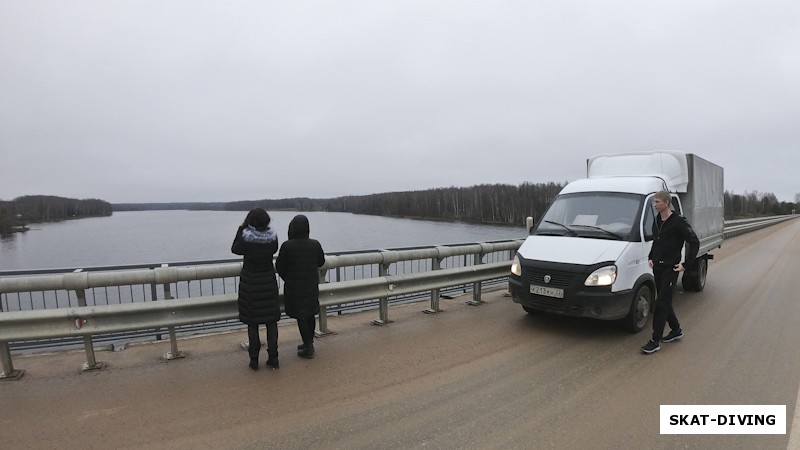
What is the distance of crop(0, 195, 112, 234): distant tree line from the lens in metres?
62.1

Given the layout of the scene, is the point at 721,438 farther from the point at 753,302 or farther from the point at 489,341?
the point at 753,302

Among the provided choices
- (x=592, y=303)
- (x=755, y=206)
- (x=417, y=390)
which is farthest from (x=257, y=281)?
(x=755, y=206)

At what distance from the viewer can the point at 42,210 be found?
289 feet

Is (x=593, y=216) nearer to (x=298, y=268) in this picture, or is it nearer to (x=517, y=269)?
(x=517, y=269)

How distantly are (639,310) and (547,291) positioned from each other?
141 cm

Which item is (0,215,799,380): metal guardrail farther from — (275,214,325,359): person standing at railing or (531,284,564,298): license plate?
(531,284,564,298): license plate

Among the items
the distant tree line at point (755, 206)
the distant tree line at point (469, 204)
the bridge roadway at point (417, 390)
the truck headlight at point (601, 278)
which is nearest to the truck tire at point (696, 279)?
the bridge roadway at point (417, 390)

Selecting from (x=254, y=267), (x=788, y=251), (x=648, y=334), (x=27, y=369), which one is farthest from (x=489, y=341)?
(x=788, y=251)

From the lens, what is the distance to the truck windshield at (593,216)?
20.2 ft

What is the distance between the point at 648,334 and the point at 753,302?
140 inches

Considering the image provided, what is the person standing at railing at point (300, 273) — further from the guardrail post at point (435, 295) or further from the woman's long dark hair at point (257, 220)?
the guardrail post at point (435, 295)

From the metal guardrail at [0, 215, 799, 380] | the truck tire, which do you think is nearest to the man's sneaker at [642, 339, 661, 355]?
the metal guardrail at [0, 215, 799, 380]

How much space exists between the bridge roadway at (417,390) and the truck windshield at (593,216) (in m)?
1.39

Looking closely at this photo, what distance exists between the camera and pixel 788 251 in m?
16.6
